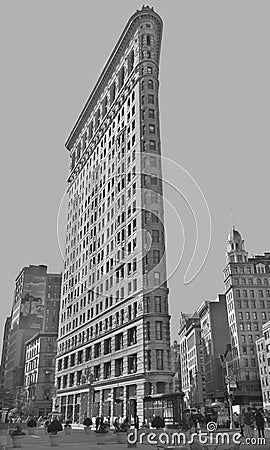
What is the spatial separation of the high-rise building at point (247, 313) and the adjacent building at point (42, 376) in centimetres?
4823

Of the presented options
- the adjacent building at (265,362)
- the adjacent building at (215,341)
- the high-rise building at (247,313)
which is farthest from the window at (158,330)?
the adjacent building at (215,341)

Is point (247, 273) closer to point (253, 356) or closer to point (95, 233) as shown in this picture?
point (253, 356)

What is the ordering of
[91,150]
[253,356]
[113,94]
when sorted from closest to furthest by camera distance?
[113,94] < [91,150] < [253,356]

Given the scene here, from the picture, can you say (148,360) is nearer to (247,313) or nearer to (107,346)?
(107,346)

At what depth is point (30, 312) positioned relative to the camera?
156 m

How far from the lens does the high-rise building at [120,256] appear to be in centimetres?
5525

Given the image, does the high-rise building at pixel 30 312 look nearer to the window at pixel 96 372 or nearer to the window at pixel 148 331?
the window at pixel 96 372

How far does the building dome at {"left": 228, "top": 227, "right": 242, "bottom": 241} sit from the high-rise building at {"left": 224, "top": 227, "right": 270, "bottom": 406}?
846 centimetres

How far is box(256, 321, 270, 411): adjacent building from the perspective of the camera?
340 ft

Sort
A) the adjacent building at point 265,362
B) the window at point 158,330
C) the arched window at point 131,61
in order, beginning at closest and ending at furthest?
the window at point 158,330
the arched window at point 131,61
the adjacent building at point 265,362

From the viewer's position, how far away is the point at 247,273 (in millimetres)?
129125

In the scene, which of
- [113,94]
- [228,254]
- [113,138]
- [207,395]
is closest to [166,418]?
[113,138]

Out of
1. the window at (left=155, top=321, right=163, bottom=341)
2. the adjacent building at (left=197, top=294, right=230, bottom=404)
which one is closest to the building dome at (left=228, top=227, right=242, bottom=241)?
the adjacent building at (left=197, top=294, right=230, bottom=404)

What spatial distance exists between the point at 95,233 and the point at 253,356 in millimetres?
61890
